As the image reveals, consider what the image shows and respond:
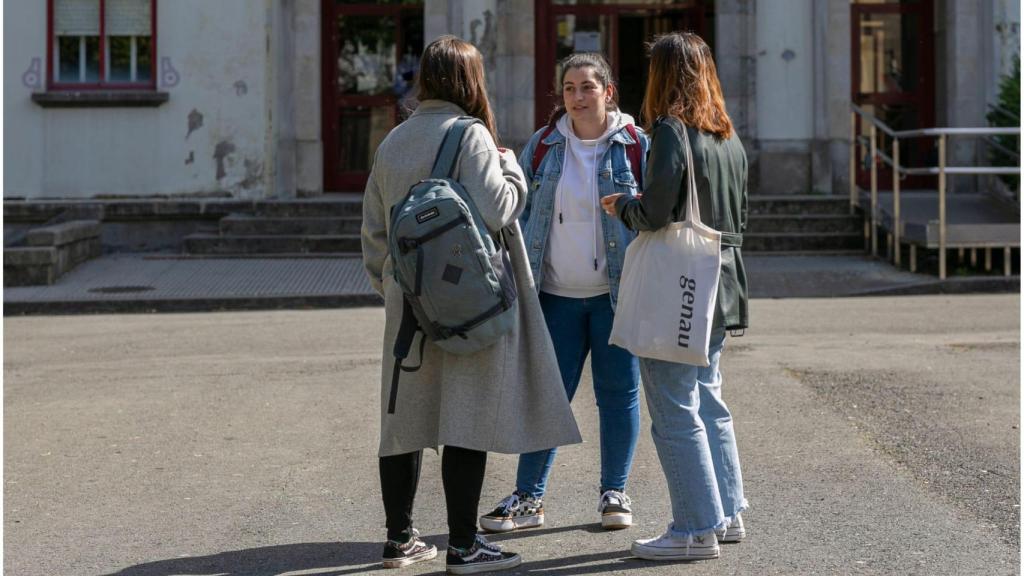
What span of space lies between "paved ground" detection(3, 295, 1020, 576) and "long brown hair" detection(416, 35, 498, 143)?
151cm

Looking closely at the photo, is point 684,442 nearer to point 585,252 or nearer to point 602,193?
point 585,252

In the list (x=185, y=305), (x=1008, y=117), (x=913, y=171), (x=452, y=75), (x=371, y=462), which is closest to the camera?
(x=452, y=75)

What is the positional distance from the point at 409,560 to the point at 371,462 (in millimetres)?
1711

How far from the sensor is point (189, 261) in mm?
15609

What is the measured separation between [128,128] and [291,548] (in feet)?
43.0

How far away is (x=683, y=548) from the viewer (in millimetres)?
4816

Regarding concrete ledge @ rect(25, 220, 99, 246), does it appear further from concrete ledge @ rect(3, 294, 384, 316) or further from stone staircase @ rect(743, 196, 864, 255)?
stone staircase @ rect(743, 196, 864, 255)

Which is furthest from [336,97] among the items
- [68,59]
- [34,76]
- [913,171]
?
[913,171]

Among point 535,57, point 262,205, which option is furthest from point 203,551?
point 535,57

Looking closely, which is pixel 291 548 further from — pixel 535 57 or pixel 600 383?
pixel 535 57

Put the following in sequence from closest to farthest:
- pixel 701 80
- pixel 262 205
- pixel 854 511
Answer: pixel 701 80, pixel 854 511, pixel 262 205

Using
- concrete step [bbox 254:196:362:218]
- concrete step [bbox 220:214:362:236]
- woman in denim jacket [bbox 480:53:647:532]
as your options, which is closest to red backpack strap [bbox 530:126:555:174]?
woman in denim jacket [bbox 480:53:647:532]

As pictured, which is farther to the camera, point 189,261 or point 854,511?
point 189,261

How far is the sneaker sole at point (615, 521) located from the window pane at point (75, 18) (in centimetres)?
1384
